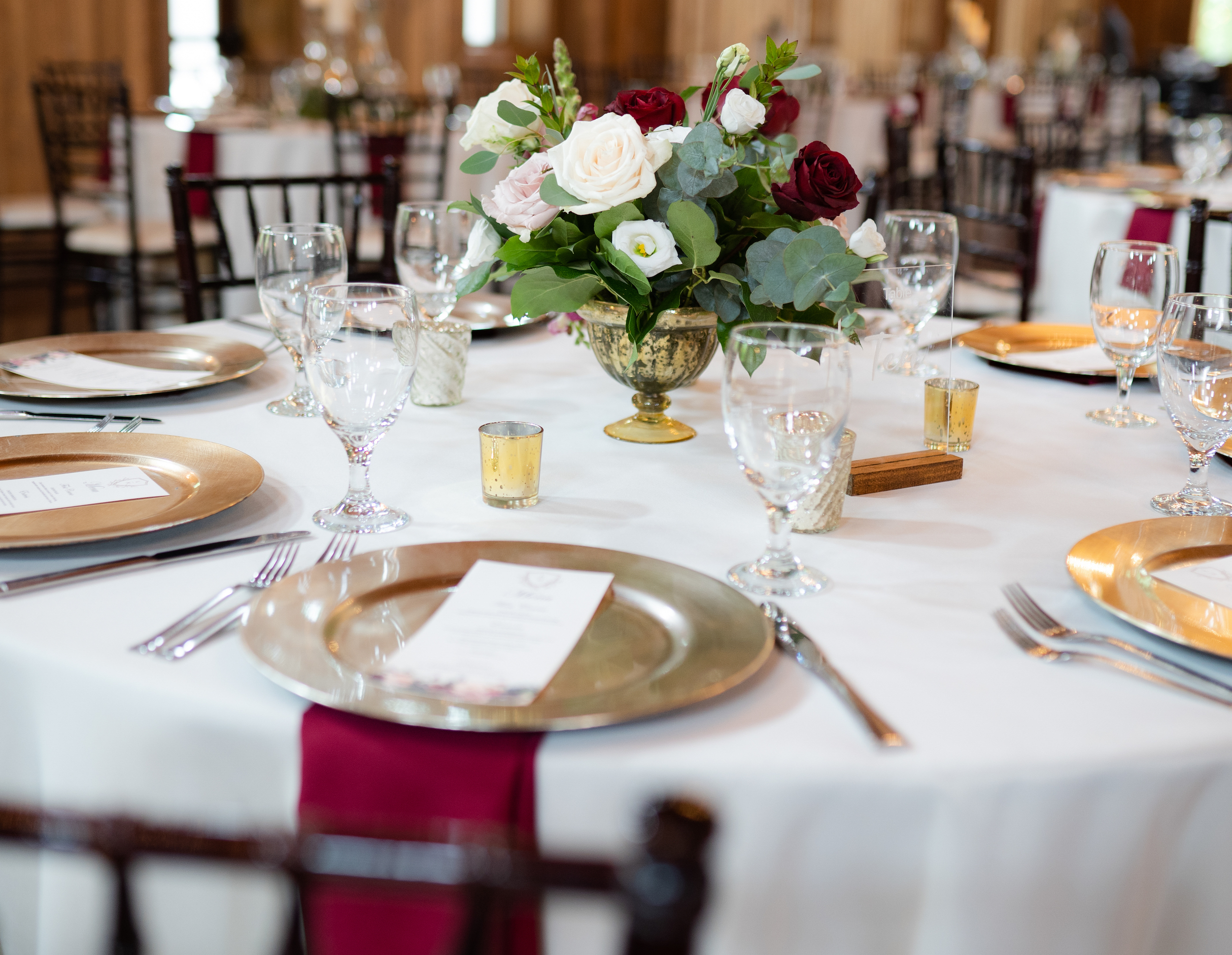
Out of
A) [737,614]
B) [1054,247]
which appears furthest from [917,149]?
[737,614]

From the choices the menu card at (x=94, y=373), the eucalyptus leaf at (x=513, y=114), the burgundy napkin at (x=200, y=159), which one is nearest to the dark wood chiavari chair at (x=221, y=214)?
the menu card at (x=94, y=373)

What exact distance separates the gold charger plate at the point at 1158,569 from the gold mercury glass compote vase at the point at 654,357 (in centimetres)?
46

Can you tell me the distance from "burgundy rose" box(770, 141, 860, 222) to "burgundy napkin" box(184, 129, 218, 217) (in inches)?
153

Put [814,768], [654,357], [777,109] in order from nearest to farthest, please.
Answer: [814,768]
[654,357]
[777,109]

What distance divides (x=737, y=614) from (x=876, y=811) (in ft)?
0.62

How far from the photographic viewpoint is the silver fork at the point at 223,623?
78 cm

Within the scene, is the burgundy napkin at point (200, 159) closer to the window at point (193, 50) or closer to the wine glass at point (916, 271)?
the window at point (193, 50)

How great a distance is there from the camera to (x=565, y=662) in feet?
2.48

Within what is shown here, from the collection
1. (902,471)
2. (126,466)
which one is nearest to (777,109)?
(902,471)

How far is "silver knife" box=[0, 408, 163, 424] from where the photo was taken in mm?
1296

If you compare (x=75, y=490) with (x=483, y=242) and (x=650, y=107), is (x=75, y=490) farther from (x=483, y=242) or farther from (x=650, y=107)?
(x=650, y=107)

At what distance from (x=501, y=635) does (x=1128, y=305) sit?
0.98 metres

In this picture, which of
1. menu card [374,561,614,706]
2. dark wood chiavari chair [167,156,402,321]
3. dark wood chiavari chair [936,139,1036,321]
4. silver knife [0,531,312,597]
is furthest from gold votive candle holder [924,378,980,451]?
dark wood chiavari chair [936,139,1036,321]

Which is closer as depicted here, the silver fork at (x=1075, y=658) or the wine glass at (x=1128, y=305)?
the silver fork at (x=1075, y=658)
